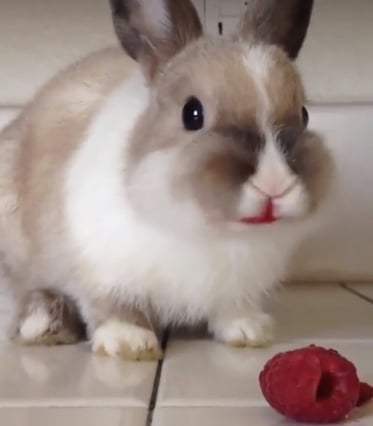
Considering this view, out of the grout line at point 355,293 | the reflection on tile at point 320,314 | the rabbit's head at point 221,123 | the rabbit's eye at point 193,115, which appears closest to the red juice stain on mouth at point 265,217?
the rabbit's head at point 221,123

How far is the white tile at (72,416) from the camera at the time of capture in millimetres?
980

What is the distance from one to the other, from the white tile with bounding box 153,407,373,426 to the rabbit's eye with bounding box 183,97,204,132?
0.33 m

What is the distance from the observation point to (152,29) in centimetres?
128

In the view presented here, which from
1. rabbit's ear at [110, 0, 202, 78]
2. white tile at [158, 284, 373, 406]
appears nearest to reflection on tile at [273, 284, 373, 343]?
white tile at [158, 284, 373, 406]

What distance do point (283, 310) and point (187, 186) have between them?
44 cm

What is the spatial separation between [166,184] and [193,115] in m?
0.09

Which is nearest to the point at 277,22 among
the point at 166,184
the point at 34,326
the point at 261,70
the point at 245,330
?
the point at 261,70

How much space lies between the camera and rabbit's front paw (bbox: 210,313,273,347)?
1.30m

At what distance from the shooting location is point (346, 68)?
5.83 feet

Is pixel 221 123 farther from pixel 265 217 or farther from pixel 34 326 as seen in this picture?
pixel 34 326

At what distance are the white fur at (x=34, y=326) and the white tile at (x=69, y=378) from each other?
0.02 m

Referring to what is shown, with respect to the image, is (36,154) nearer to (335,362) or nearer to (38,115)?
(38,115)

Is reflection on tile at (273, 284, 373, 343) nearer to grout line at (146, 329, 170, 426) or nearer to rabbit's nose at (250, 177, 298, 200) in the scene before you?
grout line at (146, 329, 170, 426)

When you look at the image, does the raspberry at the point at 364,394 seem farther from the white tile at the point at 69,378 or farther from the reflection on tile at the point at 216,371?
the white tile at the point at 69,378
